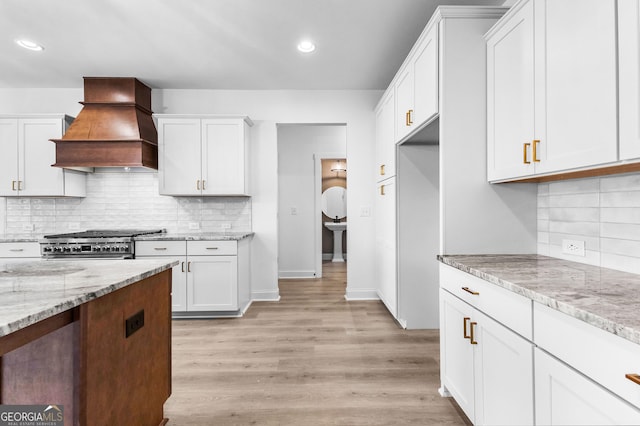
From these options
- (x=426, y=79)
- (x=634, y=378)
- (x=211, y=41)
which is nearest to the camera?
(x=634, y=378)

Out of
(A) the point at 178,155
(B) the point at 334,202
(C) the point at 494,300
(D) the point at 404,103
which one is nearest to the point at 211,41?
(A) the point at 178,155

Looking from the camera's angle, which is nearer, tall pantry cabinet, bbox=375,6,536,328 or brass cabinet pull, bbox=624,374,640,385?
brass cabinet pull, bbox=624,374,640,385

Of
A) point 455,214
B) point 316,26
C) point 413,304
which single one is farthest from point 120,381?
point 316,26

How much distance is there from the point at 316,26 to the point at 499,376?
107 inches

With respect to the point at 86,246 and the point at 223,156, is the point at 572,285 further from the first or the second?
the point at 86,246

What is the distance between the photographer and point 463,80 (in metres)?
1.95

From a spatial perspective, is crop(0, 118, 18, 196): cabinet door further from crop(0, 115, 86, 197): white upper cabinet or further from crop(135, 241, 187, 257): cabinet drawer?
crop(135, 241, 187, 257): cabinet drawer

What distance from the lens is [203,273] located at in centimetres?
346

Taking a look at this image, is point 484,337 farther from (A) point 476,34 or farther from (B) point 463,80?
(A) point 476,34

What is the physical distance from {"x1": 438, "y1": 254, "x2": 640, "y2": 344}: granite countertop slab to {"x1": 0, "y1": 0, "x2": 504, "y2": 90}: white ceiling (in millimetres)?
1914

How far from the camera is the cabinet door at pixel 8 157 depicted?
A: 11.9 feet

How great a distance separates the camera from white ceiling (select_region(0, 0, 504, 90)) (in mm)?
2484

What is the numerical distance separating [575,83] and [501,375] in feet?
4.00

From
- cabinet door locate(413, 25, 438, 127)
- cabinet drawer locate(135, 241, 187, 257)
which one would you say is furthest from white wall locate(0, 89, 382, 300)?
cabinet door locate(413, 25, 438, 127)
